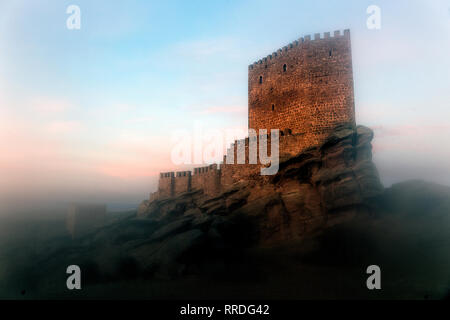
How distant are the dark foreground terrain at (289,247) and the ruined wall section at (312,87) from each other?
5.15ft

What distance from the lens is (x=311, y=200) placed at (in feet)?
66.8

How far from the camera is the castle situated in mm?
22656

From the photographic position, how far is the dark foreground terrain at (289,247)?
48.8 ft

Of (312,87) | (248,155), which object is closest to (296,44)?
(312,87)

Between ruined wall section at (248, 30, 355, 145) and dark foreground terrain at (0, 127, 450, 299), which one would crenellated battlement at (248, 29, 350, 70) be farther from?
dark foreground terrain at (0, 127, 450, 299)

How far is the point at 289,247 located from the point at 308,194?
3761 millimetres

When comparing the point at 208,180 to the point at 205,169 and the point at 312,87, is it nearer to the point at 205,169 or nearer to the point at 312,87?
the point at 205,169

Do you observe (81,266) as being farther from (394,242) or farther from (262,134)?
(394,242)

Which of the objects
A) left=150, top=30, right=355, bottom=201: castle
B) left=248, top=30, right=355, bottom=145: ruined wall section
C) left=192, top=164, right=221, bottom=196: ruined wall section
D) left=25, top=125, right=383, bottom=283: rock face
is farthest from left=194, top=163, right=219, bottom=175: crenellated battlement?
left=248, top=30, right=355, bottom=145: ruined wall section

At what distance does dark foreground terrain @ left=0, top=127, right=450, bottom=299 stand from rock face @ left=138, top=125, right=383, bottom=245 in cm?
6

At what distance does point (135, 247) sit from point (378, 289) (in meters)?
15.0

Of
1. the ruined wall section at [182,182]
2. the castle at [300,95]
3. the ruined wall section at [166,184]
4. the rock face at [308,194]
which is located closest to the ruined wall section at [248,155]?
the castle at [300,95]
